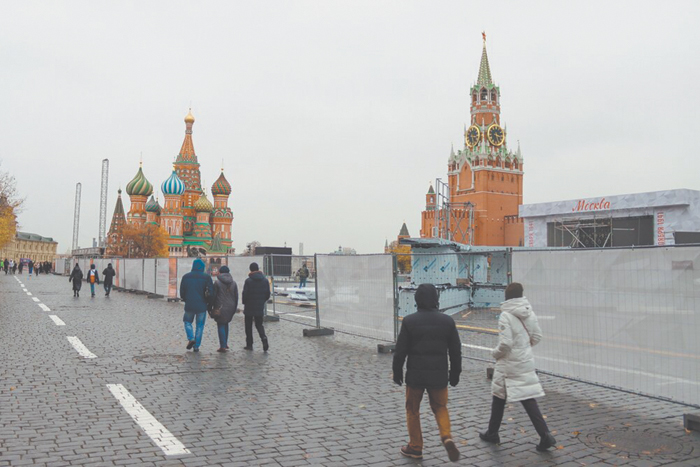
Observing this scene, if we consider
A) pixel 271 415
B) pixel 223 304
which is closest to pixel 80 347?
pixel 223 304

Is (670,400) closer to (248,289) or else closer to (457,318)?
(248,289)

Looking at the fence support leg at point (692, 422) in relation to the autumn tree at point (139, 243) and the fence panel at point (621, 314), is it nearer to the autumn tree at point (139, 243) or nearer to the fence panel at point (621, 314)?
the fence panel at point (621, 314)

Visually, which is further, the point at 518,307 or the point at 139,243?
the point at 139,243

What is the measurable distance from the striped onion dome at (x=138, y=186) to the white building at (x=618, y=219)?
88686 millimetres

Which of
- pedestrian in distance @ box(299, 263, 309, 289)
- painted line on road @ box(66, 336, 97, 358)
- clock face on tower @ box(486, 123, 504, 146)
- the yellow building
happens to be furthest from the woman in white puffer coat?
the yellow building

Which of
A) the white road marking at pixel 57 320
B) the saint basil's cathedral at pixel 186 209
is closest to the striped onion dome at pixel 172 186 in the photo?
the saint basil's cathedral at pixel 186 209

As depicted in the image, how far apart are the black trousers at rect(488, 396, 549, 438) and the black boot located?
0.04 meters

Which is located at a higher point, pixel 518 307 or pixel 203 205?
pixel 203 205

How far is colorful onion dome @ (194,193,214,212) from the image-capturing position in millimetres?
116125

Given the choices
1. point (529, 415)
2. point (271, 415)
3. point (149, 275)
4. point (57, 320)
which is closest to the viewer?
point (529, 415)

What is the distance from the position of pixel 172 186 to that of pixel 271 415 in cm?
11062

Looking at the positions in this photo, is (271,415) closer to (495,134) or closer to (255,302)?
(255,302)

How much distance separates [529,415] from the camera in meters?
5.51

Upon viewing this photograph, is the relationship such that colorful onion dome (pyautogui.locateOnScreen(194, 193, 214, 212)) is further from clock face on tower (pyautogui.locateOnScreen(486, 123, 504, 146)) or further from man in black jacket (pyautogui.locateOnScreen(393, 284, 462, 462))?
man in black jacket (pyautogui.locateOnScreen(393, 284, 462, 462))
